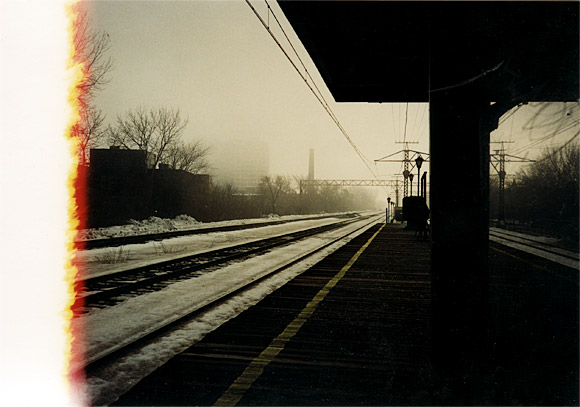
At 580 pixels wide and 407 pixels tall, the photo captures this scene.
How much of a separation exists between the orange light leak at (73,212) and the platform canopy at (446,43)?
161 inches

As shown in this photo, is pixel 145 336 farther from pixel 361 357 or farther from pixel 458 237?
pixel 458 237

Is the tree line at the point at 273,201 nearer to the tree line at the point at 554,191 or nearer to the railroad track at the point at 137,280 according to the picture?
the tree line at the point at 554,191

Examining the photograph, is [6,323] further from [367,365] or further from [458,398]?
[458,398]

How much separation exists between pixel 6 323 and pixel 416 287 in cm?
715

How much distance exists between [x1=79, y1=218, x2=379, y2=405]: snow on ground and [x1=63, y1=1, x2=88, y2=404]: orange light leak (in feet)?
0.39

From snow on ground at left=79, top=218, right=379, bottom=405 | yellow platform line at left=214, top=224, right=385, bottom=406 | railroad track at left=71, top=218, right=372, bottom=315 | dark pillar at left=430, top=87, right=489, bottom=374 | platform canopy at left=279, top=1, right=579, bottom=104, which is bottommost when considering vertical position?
railroad track at left=71, top=218, right=372, bottom=315

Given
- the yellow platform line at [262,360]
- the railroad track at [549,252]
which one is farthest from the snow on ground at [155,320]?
the railroad track at [549,252]

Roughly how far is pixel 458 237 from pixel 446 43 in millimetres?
1604

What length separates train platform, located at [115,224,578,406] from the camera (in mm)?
3256

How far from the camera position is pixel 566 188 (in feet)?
76.4

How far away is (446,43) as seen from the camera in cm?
340

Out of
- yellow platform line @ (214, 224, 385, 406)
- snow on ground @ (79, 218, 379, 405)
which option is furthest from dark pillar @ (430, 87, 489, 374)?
snow on ground @ (79, 218, 379, 405)

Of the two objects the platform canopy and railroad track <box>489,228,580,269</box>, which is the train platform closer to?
the platform canopy

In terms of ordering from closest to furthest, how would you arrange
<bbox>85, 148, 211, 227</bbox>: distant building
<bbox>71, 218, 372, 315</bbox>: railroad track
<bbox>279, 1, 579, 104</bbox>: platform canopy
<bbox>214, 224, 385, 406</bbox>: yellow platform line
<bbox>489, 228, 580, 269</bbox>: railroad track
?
<bbox>214, 224, 385, 406</bbox>: yellow platform line < <bbox>279, 1, 579, 104</bbox>: platform canopy < <bbox>71, 218, 372, 315</bbox>: railroad track < <bbox>489, 228, 580, 269</bbox>: railroad track < <bbox>85, 148, 211, 227</bbox>: distant building
